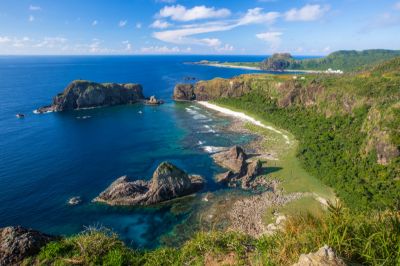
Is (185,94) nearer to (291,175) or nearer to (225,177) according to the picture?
(225,177)

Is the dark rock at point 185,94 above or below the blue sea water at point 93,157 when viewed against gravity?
above

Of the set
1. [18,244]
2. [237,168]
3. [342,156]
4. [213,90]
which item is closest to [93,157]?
[237,168]

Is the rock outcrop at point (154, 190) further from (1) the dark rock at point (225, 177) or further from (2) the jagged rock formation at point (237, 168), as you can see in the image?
(2) the jagged rock formation at point (237, 168)

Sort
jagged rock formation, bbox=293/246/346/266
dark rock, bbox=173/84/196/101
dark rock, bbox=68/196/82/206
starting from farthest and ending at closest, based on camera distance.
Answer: dark rock, bbox=173/84/196/101 < dark rock, bbox=68/196/82/206 < jagged rock formation, bbox=293/246/346/266

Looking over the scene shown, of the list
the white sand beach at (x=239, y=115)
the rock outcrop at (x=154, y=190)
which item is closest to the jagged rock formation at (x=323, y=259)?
the rock outcrop at (x=154, y=190)

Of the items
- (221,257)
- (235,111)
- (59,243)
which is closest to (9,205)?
(59,243)

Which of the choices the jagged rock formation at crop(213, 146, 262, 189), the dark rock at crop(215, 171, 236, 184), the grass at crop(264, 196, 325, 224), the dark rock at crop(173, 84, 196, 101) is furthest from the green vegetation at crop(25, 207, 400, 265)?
the dark rock at crop(173, 84, 196, 101)

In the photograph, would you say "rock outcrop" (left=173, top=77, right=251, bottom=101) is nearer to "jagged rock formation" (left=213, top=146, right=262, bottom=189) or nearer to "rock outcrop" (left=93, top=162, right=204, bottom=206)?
"jagged rock formation" (left=213, top=146, right=262, bottom=189)
